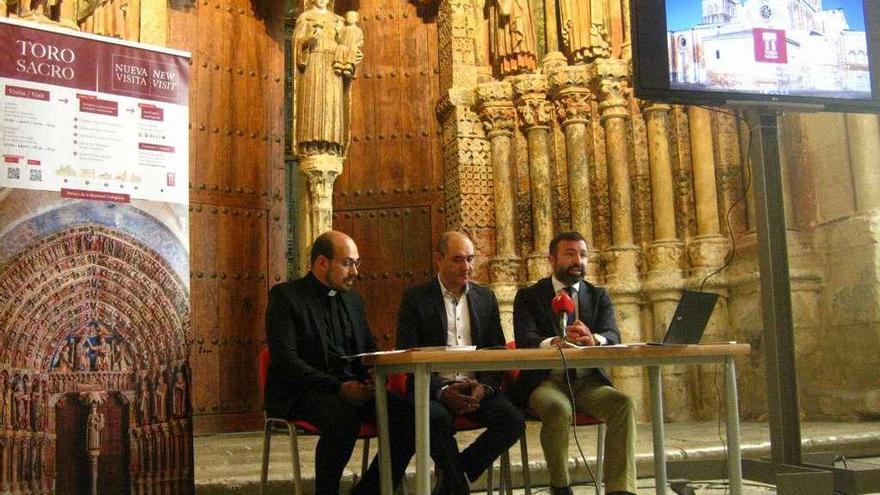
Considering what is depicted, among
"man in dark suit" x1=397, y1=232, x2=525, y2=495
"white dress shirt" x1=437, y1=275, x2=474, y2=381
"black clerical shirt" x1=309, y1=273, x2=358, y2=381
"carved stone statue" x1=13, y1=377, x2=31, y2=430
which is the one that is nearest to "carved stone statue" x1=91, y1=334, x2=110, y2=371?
"carved stone statue" x1=13, y1=377, x2=31, y2=430

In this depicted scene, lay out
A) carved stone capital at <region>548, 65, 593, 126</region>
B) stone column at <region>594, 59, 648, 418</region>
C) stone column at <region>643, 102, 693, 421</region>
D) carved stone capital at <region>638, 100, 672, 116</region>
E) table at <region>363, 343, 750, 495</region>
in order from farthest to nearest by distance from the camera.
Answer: carved stone capital at <region>548, 65, 593, 126</region> < carved stone capital at <region>638, 100, 672, 116</region> < stone column at <region>594, 59, 648, 418</region> < stone column at <region>643, 102, 693, 421</region> < table at <region>363, 343, 750, 495</region>

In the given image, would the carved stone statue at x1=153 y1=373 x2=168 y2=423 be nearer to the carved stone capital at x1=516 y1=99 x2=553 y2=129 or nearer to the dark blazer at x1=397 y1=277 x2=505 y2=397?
the dark blazer at x1=397 y1=277 x2=505 y2=397

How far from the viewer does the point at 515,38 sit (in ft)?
21.6

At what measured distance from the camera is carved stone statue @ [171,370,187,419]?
3156 millimetres

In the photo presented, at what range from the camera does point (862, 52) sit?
3512mm

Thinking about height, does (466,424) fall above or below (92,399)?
below

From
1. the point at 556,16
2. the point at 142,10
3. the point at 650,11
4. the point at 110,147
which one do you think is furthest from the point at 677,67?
the point at 142,10

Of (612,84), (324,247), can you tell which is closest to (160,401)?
(324,247)

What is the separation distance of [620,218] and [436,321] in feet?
9.53

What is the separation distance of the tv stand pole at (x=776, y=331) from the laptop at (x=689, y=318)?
515 mm

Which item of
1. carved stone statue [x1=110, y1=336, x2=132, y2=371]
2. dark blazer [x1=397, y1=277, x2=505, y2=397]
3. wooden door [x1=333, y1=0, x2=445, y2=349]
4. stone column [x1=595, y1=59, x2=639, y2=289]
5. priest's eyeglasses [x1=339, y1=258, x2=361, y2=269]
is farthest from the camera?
wooden door [x1=333, y1=0, x2=445, y2=349]

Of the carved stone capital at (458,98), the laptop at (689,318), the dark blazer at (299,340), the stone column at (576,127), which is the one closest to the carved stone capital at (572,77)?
the stone column at (576,127)

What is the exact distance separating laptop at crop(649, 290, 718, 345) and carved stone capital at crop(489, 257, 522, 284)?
3470 millimetres

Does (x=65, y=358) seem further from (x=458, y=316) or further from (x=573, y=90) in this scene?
(x=573, y=90)
